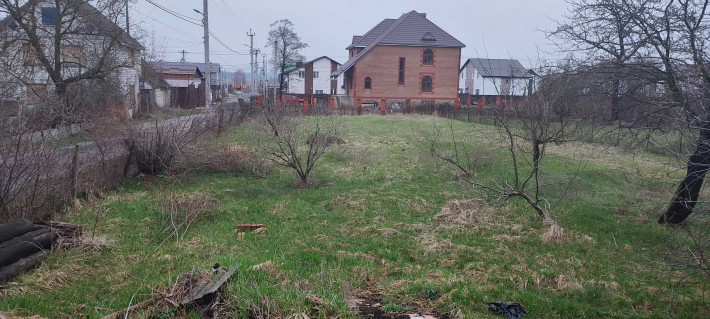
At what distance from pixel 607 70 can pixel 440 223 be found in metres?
3.99

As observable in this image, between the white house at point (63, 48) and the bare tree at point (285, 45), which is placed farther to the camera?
the bare tree at point (285, 45)

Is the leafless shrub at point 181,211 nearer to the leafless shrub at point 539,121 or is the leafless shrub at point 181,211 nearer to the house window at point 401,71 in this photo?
the leafless shrub at point 539,121

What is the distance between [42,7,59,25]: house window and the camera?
22747mm

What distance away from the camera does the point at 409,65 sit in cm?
5097

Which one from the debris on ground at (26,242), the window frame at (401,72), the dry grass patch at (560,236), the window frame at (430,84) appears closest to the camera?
the debris on ground at (26,242)

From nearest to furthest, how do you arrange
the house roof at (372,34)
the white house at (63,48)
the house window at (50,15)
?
1. the white house at (63,48)
2. the house window at (50,15)
3. the house roof at (372,34)

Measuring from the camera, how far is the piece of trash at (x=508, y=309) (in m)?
5.11

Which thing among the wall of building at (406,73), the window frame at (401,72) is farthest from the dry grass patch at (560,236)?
the window frame at (401,72)

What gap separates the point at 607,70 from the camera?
940 centimetres

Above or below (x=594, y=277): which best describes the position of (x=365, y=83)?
above

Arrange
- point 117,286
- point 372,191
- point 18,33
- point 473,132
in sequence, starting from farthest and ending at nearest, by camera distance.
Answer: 1. point 473,132
2. point 18,33
3. point 372,191
4. point 117,286

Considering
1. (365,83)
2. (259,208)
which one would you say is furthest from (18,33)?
(365,83)

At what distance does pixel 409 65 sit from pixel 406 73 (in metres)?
0.79

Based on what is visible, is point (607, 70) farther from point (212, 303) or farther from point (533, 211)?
point (212, 303)
